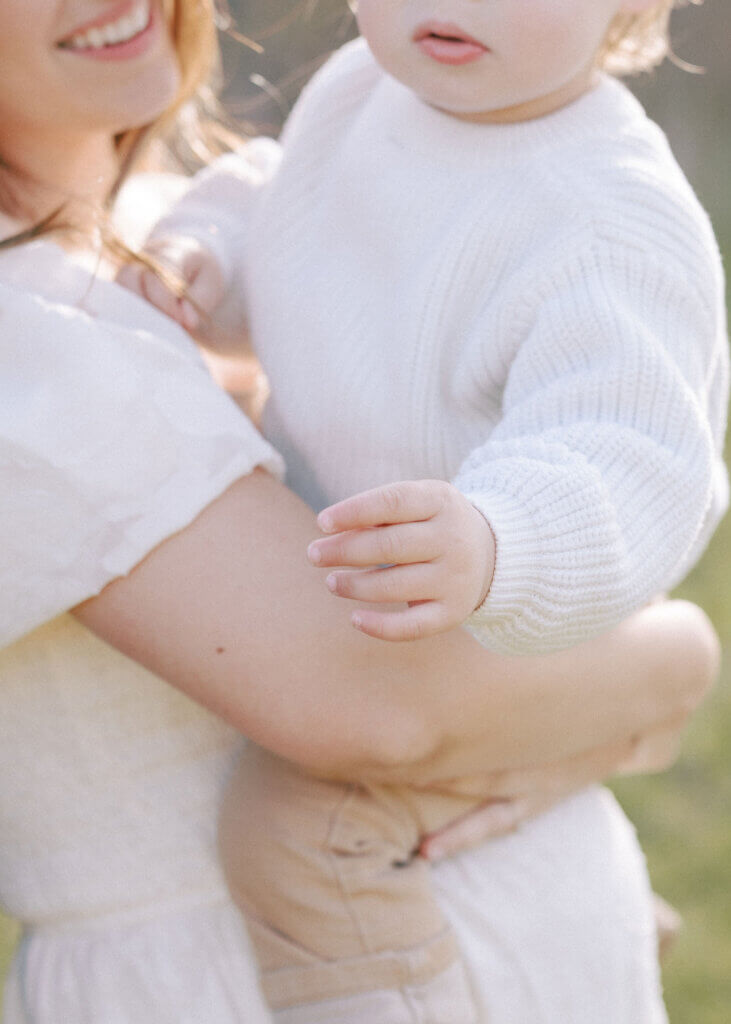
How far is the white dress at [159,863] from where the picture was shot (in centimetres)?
130

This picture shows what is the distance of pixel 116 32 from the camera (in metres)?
1.40

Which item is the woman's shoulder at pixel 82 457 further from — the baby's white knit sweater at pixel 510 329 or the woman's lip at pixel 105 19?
the woman's lip at pixel 105 19

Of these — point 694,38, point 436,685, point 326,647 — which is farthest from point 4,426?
point 694,38

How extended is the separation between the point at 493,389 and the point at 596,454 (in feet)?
0.73

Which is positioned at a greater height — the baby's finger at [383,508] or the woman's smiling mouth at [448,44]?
the woman's smiling mouth at [448,44]

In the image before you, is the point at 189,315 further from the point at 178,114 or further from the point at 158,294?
the point at 178,114

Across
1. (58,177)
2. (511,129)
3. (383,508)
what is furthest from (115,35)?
(383,508)

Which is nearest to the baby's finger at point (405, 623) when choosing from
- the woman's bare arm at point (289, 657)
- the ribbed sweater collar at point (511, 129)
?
the woman's bare arm at point (289, 657)

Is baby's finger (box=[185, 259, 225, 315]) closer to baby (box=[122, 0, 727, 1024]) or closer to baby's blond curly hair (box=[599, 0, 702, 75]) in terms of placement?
baby (box=[122, 0, 727, 1024])

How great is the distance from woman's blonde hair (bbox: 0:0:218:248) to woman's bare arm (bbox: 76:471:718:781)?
0.41 meters

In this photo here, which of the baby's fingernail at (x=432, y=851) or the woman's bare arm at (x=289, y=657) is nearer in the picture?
the woman's bare arm at (x=289, y=657)

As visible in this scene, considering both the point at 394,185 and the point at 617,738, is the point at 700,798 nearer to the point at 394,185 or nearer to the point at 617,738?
the point at 617,738

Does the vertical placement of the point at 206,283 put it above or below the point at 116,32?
below

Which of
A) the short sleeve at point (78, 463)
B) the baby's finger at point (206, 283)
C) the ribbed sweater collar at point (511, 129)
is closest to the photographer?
the short sleeve at point (78, 463)
